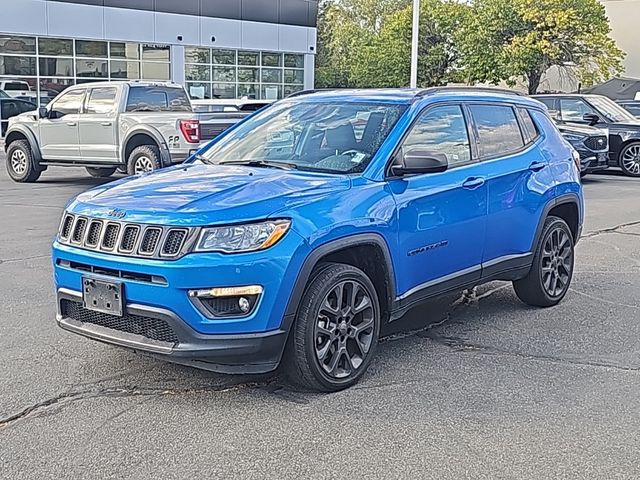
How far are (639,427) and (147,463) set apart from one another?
259 cm

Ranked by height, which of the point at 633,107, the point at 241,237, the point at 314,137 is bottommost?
the point at 241,237

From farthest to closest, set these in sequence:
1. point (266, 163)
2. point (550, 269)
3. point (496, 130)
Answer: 1. point (550, 269)
2. point (496, 130)
3. point (266, 163)

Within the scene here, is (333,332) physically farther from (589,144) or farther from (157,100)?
(589,144)

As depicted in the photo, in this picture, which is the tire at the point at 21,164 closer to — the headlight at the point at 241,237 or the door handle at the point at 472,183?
the door handle at the point at 472,183

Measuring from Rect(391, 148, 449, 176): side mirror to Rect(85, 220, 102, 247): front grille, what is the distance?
186cm

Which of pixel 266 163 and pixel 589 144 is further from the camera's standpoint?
pixel 589 144

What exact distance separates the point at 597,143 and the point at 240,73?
20.1 meters

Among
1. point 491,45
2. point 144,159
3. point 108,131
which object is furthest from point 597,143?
point 491,45

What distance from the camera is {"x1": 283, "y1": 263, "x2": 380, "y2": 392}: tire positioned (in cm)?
464

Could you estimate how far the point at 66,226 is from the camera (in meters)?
4.89

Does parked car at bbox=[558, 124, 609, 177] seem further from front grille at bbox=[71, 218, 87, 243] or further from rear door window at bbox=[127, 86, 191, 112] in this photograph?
front grille at bbox=[71, 218, 87, 243]

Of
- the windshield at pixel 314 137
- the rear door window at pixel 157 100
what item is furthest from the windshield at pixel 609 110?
the windshield at pixel 314 137

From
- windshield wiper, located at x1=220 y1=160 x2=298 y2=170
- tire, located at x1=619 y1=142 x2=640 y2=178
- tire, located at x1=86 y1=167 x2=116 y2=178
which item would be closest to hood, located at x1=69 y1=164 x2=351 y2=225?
windshield wiper, located at x1=220 y1=160 x2=298 y2=170

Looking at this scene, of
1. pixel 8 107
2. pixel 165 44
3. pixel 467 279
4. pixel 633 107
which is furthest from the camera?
pixel 165 44
